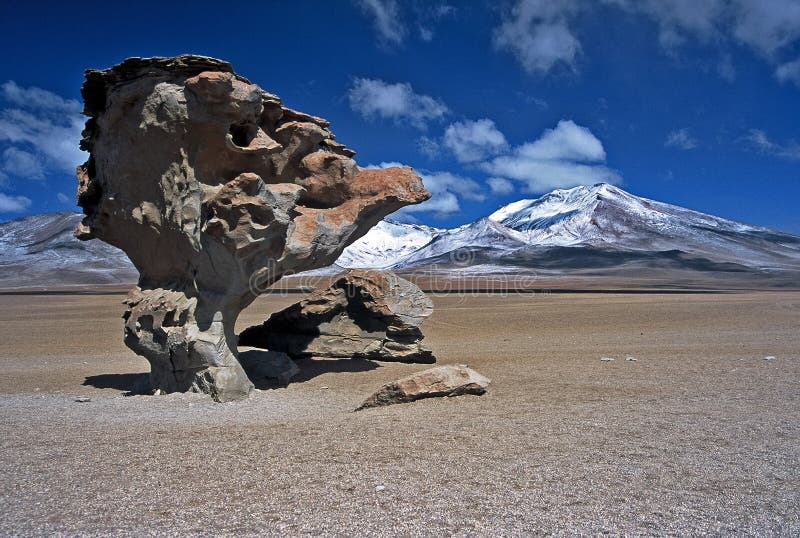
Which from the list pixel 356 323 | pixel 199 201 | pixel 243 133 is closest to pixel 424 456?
pixel 199 201

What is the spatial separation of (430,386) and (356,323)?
6.33m

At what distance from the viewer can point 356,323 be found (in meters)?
15.8

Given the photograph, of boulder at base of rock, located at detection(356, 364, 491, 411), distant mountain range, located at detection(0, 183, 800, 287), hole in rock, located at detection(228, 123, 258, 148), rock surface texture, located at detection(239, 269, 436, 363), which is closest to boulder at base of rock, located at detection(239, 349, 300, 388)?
rock surface texture, located at detection(239, 269, 436, 363)

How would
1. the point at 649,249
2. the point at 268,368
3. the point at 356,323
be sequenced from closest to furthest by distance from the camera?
the point at 268,368, the point at 356,323, the point at 649,249

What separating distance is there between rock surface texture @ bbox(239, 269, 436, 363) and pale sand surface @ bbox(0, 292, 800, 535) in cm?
209

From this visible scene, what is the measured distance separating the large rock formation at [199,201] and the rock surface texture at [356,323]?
3076 millimetres

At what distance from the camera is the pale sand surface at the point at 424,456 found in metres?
4.82

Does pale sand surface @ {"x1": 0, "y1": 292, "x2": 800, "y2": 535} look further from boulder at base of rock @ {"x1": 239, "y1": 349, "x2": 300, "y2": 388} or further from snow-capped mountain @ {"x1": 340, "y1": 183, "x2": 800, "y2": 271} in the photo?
snow-capped mountain @ {"x1": 340, "y1": 183, "x2": 800, "y2": 271}

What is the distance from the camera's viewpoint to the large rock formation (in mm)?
10500

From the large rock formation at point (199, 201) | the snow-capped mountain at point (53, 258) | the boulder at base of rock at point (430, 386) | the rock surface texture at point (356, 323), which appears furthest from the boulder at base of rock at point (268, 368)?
the snow-capped mountain at point (53, 258)

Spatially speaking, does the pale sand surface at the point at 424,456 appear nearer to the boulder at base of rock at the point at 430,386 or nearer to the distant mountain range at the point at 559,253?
the boulder at base of rock at the point at 430,386

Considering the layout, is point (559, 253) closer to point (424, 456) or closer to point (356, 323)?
point (356, 323)

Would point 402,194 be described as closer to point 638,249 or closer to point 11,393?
point 11,393

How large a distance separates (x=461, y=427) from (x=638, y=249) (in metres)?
176
